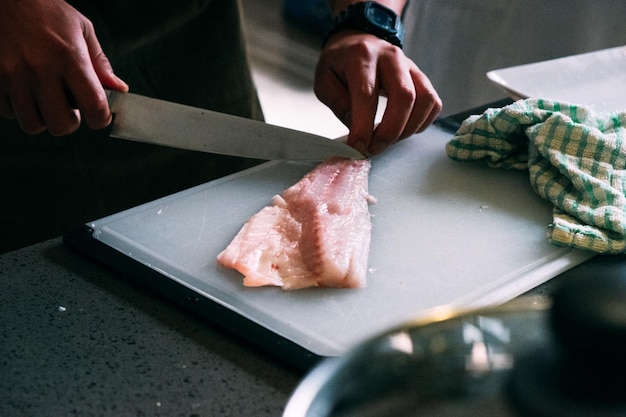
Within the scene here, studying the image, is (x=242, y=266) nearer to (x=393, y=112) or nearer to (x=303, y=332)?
(x=303, y=332)

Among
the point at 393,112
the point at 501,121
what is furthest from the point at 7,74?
the point at 501,121

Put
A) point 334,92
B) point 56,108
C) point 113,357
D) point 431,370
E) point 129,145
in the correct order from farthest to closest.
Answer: point 129,145, point 334,92, point 56,108, point 113,357, point 431,370

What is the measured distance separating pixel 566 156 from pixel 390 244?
300mm

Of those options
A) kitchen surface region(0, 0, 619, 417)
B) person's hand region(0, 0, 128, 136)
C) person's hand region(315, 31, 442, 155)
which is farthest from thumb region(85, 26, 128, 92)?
person's hand region(315, 31, 442, 155)

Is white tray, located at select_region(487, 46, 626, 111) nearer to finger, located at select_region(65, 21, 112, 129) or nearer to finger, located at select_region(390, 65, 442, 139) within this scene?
finger, located at select_region(390, 65, 442, 139)

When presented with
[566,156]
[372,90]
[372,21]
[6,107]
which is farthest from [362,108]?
[6,107]

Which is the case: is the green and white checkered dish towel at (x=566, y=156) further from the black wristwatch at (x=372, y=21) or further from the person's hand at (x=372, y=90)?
the black wristwatch at (x=372, y=21)

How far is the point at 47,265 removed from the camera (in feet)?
2.89

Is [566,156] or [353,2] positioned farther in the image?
[353,2]

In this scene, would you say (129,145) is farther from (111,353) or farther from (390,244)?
(111,353)

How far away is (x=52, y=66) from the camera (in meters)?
1.04

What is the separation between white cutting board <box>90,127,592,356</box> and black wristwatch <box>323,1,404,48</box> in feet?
0.85

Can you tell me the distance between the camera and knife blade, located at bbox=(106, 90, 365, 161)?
1060mm

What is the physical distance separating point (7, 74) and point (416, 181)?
619mm
